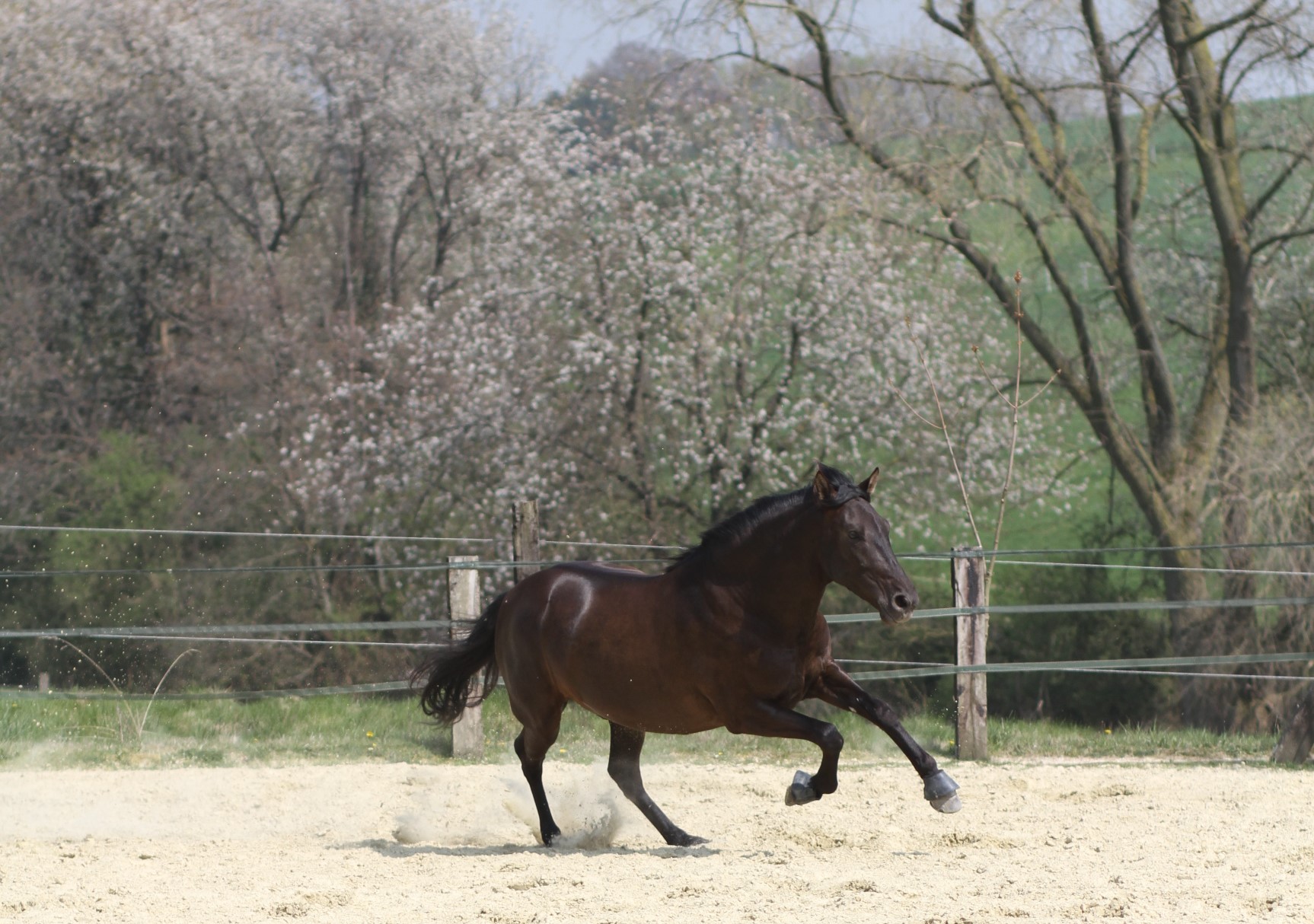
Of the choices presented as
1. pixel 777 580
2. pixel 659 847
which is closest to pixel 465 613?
pixel 659 847

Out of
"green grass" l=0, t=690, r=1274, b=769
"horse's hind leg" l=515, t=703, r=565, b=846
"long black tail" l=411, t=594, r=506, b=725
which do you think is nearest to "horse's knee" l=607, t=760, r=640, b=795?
"horse's hind leg" l=515, t=703, r=565, b=846

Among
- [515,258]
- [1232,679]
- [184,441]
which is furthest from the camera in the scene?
[184,441]

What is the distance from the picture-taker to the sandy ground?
4.45 m

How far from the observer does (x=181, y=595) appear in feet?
46.6

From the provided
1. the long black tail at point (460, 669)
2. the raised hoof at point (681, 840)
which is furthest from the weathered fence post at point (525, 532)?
the raised hoof at point (681, 840)

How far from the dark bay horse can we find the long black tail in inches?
15.3

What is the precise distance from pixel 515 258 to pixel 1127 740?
9632mm

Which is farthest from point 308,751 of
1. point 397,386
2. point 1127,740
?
point 397,386

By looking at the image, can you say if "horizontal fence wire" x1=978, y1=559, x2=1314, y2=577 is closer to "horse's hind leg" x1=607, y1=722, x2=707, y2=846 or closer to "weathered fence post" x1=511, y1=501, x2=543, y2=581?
"weathered fence post" x1=511, y1=501, x2=543, y2=581

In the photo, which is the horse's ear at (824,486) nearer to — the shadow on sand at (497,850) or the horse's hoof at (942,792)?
the horse's hoof at (942,792)

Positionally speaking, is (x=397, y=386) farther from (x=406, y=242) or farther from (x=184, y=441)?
(x=406, y=242)

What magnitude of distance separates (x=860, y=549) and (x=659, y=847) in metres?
1.68

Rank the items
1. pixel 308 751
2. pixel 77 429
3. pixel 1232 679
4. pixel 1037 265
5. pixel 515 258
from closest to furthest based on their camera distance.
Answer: pixel 308 751 → pixel 1232 679 → pixel 1037 265 → pixel 515 258 → pixel 77 429

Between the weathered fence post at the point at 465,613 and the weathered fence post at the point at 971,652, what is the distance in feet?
9.68
